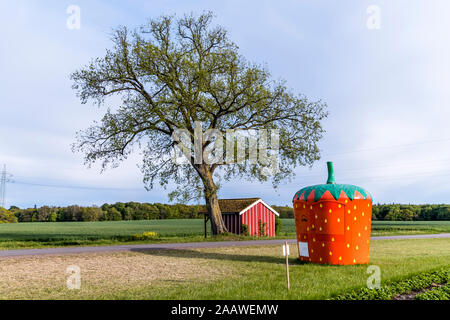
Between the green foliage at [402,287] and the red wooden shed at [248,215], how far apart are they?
20.3m

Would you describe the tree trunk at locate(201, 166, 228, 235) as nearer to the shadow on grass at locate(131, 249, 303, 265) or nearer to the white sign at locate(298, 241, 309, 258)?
the shadow on grass at locate(131, 249, 303, 265)

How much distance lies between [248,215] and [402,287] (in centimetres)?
2276

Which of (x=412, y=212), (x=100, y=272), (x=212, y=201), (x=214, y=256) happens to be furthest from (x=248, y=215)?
(x=412, y=212)

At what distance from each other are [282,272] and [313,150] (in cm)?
1702

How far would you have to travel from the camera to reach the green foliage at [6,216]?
71969 millimetres

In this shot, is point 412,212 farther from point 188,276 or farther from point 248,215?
point 188,276

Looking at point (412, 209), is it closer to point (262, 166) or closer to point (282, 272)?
point (262, 166)

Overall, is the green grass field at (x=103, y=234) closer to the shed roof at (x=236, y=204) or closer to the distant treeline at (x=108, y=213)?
the shed roof at (x=236, y=204)

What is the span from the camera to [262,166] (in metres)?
27.1

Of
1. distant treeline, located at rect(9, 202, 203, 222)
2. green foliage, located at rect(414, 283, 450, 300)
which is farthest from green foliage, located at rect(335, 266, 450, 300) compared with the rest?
distant treeline, located at rect(9, 202, 203, 222)

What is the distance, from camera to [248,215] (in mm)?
32188

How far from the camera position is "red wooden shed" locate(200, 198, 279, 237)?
31594mm

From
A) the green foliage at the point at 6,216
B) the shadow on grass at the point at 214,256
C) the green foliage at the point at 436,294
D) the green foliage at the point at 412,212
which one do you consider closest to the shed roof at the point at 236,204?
the shadow on grass at the point at 214,256

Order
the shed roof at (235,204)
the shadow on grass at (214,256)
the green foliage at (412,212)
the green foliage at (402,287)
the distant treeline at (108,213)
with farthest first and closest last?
the distant treeline at (108,213), the green foliage at (412,212), the shed roof at (235,204), the shadow on grass at (214,256), the green foliage at (402,287)
